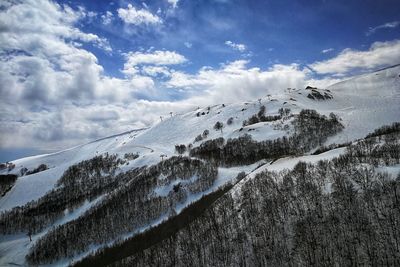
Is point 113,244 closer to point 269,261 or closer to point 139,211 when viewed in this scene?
point 139,211

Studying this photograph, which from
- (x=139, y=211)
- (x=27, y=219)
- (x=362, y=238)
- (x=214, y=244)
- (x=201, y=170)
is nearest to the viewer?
(x=362, y=238)

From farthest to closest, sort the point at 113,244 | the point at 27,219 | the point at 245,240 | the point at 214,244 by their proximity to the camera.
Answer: the point at 27,219
the point at 113,244
the point at 214,244
the point at 245,240

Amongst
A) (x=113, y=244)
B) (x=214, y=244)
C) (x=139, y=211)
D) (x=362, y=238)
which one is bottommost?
(x=113, y=244)

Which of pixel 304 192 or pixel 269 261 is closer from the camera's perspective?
pixel 269 261

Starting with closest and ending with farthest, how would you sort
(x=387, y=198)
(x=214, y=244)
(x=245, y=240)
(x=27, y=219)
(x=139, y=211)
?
(x=387, y=198) < (x=245, y=240) < (x=214, y=244) < (x=139, y=211) < (x=27, y=219)

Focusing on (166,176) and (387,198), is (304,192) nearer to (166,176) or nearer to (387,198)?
(387,198)

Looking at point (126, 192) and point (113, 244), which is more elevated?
point (126, 192)

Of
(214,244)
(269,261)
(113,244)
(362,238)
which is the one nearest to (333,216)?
(362,238)

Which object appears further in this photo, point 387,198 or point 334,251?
point 387,198

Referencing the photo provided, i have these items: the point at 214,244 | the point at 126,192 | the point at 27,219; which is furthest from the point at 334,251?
the point at 27,219
